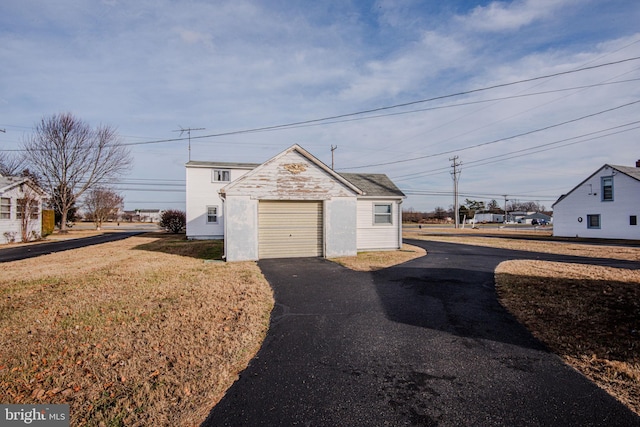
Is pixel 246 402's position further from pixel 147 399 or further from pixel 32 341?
pixel 32 341

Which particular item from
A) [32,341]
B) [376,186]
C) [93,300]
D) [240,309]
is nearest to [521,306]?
[240,309]

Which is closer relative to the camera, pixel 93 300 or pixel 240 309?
pixel 240 309

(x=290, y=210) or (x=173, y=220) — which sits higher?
(x=290, y=210)

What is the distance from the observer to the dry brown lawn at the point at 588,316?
151 inches

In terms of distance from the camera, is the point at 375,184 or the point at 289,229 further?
the point at 375,184

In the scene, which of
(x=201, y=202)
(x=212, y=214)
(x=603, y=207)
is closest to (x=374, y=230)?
(x=212, y=214)

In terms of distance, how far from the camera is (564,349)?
14.9 feet

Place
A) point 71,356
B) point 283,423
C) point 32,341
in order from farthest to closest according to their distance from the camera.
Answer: point 32,341
point 71,356
point 283,423

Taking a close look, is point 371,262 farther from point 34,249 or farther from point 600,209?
point 600,209

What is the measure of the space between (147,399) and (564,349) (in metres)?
5.44

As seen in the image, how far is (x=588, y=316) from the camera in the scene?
576 centimetres

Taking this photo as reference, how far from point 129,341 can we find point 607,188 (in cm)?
3657

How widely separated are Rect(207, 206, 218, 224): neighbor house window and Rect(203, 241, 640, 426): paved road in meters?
19.2

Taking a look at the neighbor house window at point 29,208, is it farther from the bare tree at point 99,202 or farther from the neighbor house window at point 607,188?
the neighbor house window at point 607,188
